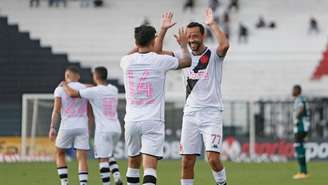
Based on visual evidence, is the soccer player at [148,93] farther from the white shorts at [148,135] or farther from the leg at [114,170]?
the leg at [114,170]

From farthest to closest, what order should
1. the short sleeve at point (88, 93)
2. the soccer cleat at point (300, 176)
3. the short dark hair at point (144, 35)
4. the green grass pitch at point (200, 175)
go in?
the soccer cleat at point (300, 176) → the green grass pitch at point (200, 175) → the short sleeve at point (88, 93) → the short dark hair at point (144, 35)

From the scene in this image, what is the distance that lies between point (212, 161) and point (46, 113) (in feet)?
59.9

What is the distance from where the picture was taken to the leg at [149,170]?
11.5 m

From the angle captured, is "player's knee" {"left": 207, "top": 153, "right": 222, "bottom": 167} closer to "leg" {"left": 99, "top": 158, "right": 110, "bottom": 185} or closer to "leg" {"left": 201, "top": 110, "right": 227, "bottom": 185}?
"leg" {"left": 201, "top": 110, "right": 227, "bottom": 185}

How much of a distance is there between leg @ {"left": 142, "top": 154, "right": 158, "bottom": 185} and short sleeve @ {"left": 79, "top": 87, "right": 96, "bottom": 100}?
3.86m

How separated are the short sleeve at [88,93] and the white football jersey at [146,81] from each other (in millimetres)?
3688

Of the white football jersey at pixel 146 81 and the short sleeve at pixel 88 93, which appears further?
the short sleeve at pixel 88 93

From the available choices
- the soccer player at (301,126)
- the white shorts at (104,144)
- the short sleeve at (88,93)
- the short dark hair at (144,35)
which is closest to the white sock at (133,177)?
the short dark hair at (144,35)

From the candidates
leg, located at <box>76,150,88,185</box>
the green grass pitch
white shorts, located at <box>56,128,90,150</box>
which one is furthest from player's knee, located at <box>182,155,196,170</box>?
the green grass pitch

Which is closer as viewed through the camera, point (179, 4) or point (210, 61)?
point (210, 61)

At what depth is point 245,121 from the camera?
31734 mm

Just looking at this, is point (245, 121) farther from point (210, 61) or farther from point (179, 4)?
point (210, 61)

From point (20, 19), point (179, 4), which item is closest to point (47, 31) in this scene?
point (20, 19)

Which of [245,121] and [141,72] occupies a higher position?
[141,72]
